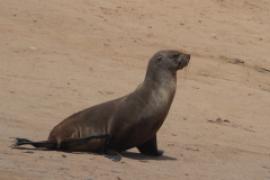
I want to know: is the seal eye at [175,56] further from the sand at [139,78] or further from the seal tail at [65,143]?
the seal tail at [65,143]

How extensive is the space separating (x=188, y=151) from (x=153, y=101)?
1.08 meters

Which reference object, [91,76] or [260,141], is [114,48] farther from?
[260,141]

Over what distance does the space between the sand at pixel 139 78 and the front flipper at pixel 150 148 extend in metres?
0.08

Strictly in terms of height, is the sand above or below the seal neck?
below

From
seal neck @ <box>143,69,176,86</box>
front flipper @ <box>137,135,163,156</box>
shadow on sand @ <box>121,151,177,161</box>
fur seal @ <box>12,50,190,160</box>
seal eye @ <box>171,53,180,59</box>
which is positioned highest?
seal eye @ <box>171,53,180,59</box>

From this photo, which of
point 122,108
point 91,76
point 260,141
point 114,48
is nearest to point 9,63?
point 91,76

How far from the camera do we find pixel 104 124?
29.4ft

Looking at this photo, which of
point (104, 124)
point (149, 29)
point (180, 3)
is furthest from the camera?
point (180, 3)

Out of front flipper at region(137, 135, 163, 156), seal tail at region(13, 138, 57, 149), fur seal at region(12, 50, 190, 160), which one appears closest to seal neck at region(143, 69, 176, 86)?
fur seal at region(12, 50, 190, 160)

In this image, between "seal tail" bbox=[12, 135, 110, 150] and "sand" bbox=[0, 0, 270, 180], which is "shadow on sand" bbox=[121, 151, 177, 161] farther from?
"seal tail" bbox=[12, 135, 110, 150]

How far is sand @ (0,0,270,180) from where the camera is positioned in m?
8.74

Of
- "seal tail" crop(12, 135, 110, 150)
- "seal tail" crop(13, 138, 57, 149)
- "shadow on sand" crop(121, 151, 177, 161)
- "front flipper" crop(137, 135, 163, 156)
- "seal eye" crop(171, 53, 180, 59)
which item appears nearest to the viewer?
"seal tail" crop(13, 138, 57, 149)

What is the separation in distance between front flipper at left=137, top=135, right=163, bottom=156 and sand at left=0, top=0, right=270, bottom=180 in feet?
0.27

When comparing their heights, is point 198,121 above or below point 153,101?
below
